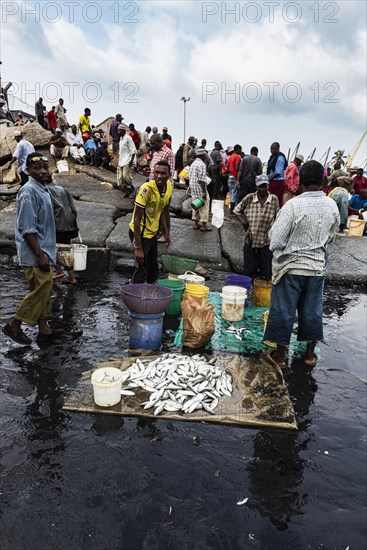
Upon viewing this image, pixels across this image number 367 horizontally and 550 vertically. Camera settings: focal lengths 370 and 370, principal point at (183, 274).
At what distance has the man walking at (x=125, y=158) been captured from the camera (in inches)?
474

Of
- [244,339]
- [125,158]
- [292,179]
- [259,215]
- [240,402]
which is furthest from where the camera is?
[125,158]

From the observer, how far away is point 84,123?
1927 cm

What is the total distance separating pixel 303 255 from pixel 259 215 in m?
2.25

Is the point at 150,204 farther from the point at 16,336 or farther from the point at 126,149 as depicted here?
the point at 126,149

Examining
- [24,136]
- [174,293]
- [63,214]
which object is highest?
[24,136]

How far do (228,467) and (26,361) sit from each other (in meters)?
2.75

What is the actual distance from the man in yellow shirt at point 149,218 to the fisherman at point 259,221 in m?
1.44

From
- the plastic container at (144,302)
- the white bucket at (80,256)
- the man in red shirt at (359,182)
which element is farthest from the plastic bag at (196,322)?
the man in red shirt at (359,182)

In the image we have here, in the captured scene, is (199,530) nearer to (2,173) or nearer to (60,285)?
(60,285)

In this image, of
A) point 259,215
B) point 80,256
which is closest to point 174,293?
point 259,215

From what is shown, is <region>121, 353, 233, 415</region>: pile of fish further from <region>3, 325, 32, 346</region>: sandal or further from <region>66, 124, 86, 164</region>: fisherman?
<region>66, 124, 86, 164</region>: fisherman

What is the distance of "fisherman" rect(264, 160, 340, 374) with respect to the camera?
13.4ft

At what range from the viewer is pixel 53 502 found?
261 cm

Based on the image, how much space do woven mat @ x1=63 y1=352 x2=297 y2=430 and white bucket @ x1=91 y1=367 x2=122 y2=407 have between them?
0.06 meters
